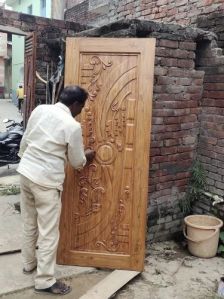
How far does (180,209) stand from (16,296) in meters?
2.18

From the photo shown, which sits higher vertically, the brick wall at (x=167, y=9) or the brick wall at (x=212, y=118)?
the brick wall at (x=167, y=9)

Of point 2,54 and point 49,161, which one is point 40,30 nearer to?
point 49,161

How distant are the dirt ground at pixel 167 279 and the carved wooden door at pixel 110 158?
18cm

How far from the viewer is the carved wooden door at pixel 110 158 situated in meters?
3.44

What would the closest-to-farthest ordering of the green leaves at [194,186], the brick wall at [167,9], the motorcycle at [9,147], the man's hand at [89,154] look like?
the man's hand at [89,154] → the green leaves at [194,186] → the brick wall at [167,9] → the motorcycle at [9,147]

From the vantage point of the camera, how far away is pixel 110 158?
11.6 ft

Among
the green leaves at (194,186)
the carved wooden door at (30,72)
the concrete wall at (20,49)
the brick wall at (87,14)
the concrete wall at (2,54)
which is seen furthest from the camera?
the concrete wall at (2,54)

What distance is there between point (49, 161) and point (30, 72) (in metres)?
4.08

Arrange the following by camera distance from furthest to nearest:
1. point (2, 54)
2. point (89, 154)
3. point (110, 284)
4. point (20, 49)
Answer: point (2, 54)
point (20, 49)
point (89, 154)
point (110, 284)

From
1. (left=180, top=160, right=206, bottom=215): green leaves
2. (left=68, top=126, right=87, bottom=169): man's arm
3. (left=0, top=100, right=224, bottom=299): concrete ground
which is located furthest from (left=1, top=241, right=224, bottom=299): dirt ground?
(left=68, top=126, right=87, bottom=169): man's arm

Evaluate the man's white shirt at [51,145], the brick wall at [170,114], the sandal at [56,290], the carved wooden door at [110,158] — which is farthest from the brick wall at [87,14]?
the sandal at [56,290]

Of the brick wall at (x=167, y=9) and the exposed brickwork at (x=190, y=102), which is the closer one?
the exposed brickwork at (x=190, y=102)

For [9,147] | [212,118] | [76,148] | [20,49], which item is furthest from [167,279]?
[20,49]

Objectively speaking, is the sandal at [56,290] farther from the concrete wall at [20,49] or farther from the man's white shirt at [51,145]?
the concrete wall at [20,49]
